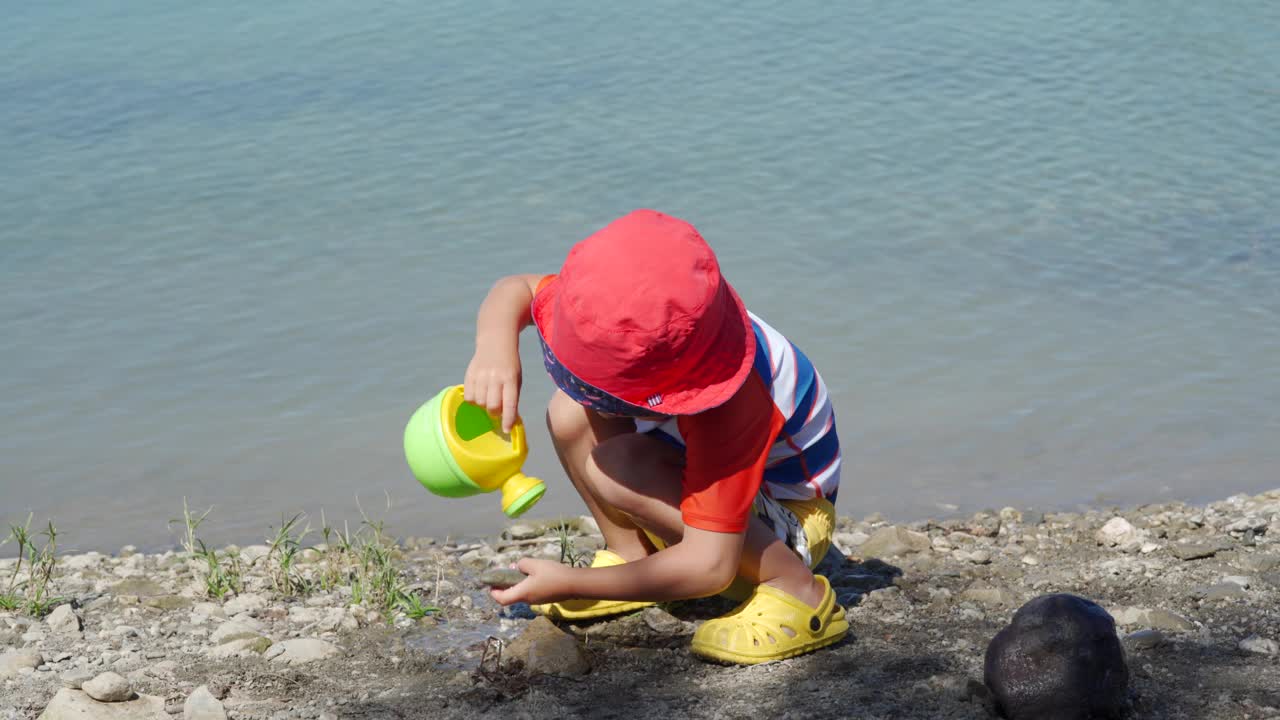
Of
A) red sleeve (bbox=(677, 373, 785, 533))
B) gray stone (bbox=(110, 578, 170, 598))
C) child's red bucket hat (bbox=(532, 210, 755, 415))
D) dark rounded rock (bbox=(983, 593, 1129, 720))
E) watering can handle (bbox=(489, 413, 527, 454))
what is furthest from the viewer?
gray stone (bbox=(110, 578, 170, 598))

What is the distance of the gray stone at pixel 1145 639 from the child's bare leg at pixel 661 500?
2.16 feet

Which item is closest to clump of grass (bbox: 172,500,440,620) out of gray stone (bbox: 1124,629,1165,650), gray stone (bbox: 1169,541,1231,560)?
gray stone (bbox: 1124,629,1165,650)

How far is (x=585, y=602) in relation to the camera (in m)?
2.83

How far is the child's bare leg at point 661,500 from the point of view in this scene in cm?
261

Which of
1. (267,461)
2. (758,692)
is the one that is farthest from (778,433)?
(267,461)

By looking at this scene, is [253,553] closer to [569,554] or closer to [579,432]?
[569,554]

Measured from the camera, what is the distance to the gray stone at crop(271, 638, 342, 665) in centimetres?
268

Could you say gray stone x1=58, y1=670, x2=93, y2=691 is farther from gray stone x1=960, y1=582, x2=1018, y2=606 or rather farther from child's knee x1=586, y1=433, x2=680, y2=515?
gray stone x1=960, y1=582, x2=1018, y2=606

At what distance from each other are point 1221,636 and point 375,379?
3.72 meters

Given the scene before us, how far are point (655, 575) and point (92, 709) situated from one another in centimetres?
111

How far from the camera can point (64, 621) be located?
2.91 m

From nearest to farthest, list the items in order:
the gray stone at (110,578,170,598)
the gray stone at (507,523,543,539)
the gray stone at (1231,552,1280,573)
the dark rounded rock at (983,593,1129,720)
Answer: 1. the dark rounded rock at (983,593,1129,720)
2. the gray stone at (1231,552,1280,573)
3. the gray stone at (110,578,170,598)
4. the gray stone at (507,523,543,539)

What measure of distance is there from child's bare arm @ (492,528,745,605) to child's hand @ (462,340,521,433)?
1.09 feet

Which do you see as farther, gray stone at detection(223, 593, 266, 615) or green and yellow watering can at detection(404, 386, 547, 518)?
gray stone at detection(223, 593, 266, 615)
